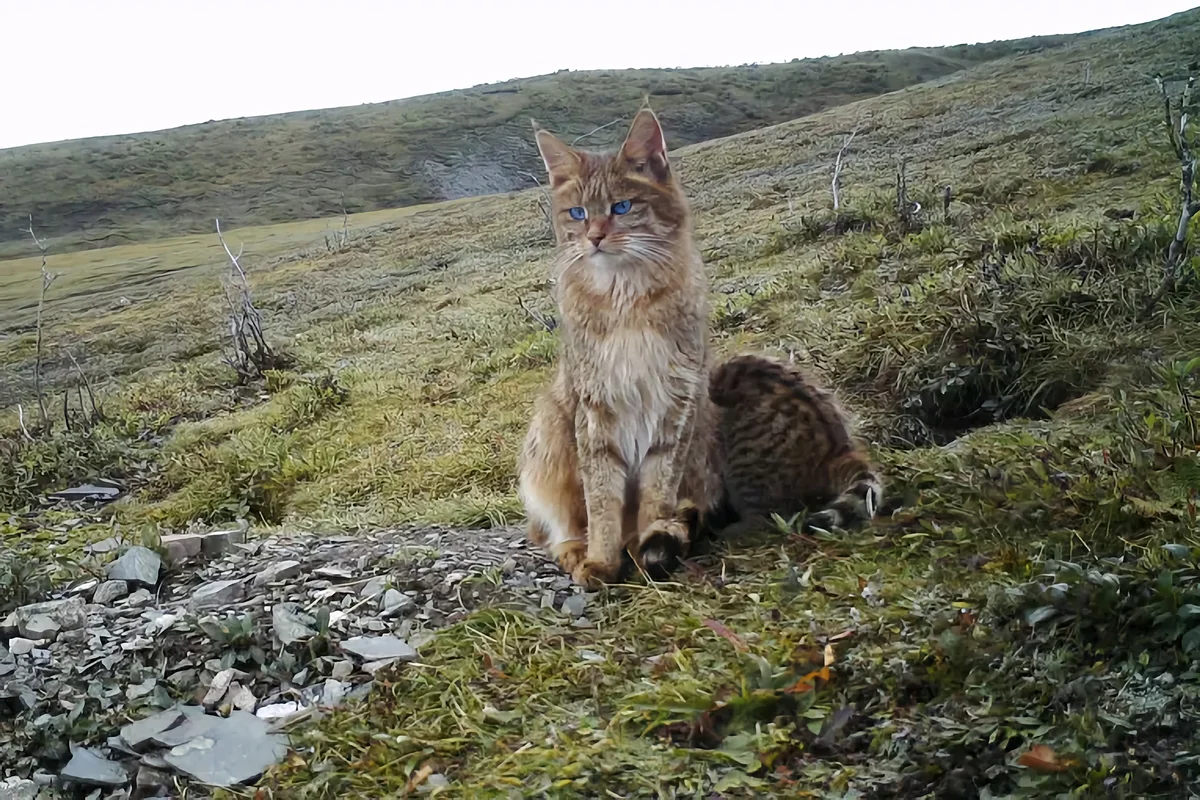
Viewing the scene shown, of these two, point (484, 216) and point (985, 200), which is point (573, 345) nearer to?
point (985, 200)

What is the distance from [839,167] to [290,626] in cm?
597

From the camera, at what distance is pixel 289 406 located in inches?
269

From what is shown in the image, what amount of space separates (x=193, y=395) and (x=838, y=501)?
19.3 ft

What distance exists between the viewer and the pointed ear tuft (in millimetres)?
3369

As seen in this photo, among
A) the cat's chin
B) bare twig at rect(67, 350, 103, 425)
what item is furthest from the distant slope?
the cat's chin

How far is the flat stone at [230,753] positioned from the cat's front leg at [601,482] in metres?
1.12

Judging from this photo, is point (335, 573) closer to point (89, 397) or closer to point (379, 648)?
point (379, 648)

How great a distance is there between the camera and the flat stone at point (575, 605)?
2.93 m

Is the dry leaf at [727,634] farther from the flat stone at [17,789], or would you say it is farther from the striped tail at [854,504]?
the flat stone at [17,789]

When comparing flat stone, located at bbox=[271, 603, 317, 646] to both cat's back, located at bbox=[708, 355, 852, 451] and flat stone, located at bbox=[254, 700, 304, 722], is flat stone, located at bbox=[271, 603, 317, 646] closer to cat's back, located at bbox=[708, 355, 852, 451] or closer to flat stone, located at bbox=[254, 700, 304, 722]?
flat stone, located at bbox=[254, 700, 304, 722]

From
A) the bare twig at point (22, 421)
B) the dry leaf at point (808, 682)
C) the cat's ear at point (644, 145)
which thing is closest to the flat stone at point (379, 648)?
the dry leaf at point (808, 682)

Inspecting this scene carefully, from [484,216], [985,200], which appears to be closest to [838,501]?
[985,200]

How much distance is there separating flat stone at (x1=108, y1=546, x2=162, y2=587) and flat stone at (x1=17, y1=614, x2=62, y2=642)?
1.07 ft

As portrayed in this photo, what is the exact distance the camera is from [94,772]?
2400 mm
